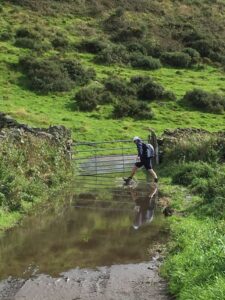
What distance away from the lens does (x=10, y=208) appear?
53.4 ft

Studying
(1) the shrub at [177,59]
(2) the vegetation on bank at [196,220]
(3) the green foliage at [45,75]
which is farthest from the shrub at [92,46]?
(2) the vegetation on bank at [196,220]

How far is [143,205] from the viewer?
1819cm

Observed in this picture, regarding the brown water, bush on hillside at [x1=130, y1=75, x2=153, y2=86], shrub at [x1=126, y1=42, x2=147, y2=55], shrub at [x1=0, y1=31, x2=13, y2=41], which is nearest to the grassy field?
shrub at [x1=0, y1=31, x2=13, y2=41]

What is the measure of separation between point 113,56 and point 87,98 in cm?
1374

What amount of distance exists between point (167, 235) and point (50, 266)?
3669 millimetres

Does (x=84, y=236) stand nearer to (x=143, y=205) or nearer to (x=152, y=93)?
(x=143, y=205)

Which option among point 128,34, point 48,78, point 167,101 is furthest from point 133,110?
point 128,34

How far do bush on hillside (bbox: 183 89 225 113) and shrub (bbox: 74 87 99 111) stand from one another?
806 centimetres

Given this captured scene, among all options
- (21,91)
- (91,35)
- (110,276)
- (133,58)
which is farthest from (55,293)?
(91,35)

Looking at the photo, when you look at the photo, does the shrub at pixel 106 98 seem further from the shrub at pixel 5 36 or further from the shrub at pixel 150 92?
the shrub at pixel 5 36

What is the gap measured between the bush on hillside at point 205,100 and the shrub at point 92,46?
44.9ft

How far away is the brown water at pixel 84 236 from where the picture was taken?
12203 millimetres

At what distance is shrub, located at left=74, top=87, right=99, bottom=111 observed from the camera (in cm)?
3972

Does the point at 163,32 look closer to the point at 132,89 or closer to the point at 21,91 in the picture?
the point at 132,89
